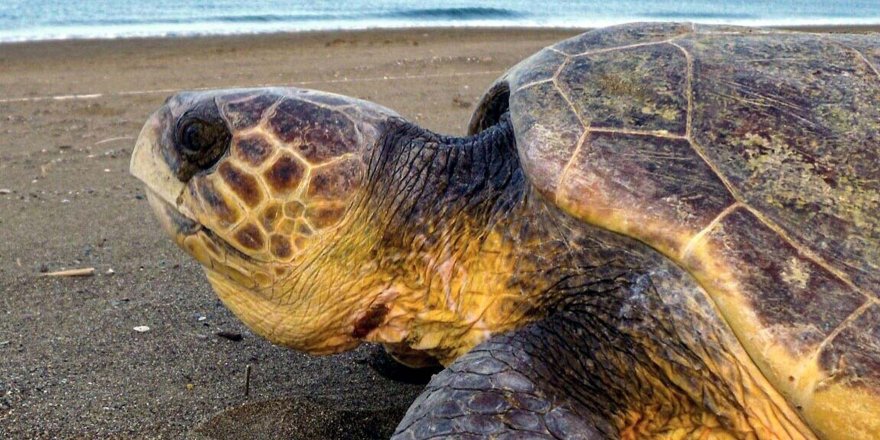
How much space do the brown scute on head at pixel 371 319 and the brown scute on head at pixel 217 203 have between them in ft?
1.33

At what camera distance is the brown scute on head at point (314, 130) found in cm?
194

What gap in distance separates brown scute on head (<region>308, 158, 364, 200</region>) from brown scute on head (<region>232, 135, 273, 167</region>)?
13 centimetres

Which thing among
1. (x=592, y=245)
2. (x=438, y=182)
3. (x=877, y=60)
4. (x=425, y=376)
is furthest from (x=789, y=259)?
(x=425, y=376)

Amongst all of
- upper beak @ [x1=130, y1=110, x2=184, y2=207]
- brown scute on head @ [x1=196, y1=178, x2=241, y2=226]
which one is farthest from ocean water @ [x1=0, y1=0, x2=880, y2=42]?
brown scute on head @ [x1=196, y1=178, x2=241, y2=226]

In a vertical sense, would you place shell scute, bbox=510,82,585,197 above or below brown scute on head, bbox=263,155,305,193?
above

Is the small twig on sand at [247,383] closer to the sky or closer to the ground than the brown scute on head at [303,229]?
closer to the ground

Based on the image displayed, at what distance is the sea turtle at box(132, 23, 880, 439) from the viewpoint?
1.44 m

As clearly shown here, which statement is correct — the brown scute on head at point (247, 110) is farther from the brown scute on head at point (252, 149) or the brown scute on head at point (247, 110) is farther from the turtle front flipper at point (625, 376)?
the turtle front flipper at point (625, 376)

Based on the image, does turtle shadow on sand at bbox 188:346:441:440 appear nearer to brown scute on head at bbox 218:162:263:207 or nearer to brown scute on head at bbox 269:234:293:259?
brown scute on head at bbox 269:234:293:259

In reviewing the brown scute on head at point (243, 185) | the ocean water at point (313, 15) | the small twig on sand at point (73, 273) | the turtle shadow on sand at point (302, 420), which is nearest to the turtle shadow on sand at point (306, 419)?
the turtle shadow on sand at point (302, 420)

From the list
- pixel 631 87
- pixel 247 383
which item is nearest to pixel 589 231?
pixel 631 87

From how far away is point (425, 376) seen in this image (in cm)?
230

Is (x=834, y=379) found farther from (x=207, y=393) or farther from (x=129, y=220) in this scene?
(x=129, y=220)

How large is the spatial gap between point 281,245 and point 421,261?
1.15ft
